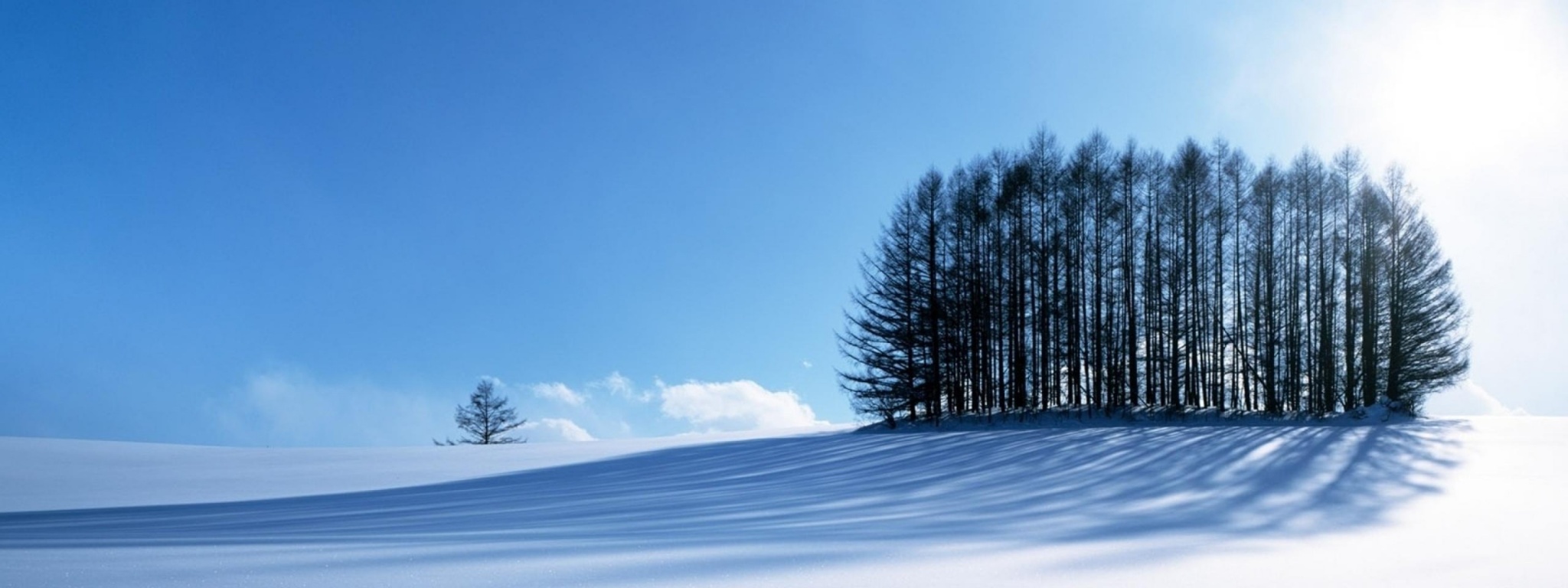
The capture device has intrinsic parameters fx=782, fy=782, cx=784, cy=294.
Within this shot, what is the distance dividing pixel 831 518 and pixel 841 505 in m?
0.62

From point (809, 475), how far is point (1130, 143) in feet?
47.1

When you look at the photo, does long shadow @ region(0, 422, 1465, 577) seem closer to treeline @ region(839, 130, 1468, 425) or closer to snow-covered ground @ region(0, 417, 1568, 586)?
snow-covered ground @ region(0, 417, 1568, 586)

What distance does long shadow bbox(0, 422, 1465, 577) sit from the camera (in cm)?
304

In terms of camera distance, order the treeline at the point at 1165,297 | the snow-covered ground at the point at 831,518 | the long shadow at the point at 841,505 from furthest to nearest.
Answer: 1. the treeline at the point at 1165,297
2. the long shadow at the point at 841,505
3. the snow-covered ground at the point at 831,518

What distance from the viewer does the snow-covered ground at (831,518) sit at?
2.34 meters

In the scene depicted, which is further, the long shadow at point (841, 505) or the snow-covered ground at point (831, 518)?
the long shadow at point (841, 505)

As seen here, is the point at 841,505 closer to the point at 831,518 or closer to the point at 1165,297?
the point at 831,518

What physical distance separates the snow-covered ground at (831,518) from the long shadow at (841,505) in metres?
0.03

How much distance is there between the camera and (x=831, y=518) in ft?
11.8

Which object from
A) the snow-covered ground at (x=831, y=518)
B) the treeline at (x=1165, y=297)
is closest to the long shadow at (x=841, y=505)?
the snow-covered ground at (x=831, y=518)

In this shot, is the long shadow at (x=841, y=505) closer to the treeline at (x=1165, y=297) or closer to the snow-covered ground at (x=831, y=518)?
the snow-covered ground at (x=831, y=518)

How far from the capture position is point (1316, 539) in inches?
123

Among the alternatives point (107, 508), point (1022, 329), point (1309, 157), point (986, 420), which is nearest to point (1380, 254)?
point (1309, 157)

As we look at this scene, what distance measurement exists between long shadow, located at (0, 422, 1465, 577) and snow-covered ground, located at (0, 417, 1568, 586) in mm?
30
